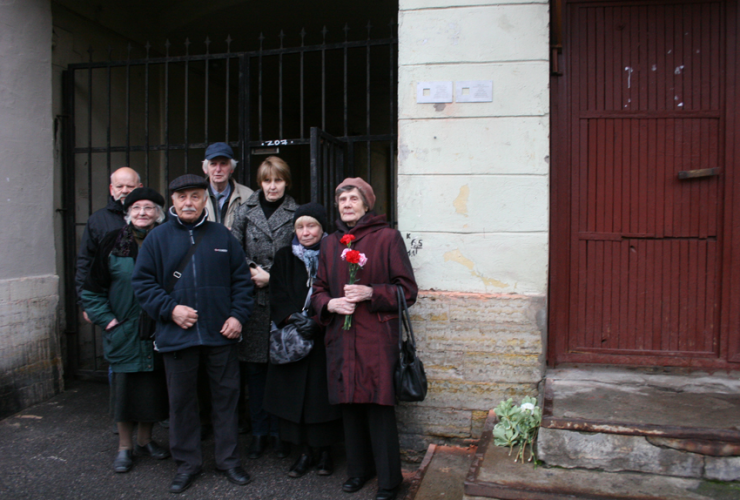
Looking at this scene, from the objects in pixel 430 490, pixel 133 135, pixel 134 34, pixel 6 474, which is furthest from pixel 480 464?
pixel 134 34

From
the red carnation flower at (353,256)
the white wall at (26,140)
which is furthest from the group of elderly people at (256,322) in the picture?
the white wall at (26,140)

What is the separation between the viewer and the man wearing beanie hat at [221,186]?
145 inches

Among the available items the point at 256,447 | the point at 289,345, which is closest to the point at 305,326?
the point at 289,345

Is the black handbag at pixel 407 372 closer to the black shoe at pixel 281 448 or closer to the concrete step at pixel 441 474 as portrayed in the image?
the concrete step at pixel 441 474

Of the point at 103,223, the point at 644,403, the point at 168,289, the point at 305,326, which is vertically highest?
the point at 103,223

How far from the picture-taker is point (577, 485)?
2.53 meters

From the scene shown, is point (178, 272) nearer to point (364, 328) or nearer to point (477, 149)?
point (364, 328)

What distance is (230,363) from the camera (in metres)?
3.18

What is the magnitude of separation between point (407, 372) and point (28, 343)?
10.4 ft

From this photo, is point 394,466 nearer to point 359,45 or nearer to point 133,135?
point 359,45

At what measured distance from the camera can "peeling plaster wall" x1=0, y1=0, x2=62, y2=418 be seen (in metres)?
4.11

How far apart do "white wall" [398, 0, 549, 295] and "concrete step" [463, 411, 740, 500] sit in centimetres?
106

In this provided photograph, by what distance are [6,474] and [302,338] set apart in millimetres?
1938

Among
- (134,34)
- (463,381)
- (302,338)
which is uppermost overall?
(134,34)
